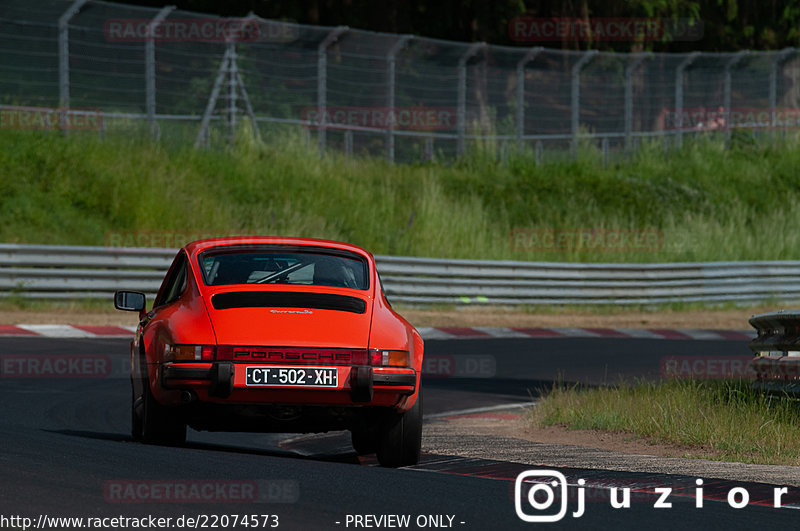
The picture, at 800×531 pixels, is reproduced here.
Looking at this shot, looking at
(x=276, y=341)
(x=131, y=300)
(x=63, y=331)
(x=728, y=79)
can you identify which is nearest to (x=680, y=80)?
(x=728, y=79)

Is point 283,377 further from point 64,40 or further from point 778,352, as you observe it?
point 64,40

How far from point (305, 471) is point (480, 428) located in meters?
3.82

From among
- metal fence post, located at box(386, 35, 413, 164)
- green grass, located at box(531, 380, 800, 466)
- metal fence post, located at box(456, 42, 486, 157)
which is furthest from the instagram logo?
metal fence post, located at box(456, 42, 486, 157)

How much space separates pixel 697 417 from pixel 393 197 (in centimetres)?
1939

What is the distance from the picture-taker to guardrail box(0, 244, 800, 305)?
20.7 m

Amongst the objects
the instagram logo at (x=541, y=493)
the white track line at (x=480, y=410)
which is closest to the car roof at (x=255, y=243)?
the instagram logo at (x=541, y=493)

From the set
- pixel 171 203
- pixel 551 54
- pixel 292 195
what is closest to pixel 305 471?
pixel 171 203

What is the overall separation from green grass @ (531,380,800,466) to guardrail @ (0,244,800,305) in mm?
10473

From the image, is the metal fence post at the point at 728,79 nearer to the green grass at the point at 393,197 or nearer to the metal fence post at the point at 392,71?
the green grass at the point at 393,197

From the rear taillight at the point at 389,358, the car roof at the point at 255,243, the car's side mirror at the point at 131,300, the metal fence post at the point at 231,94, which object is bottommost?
the rear taillight at the point at 389,358

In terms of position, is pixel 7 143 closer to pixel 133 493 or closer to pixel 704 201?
pixel 704 201

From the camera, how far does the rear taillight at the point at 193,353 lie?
7781mm

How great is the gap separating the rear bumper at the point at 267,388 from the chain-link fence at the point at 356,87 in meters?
18.1

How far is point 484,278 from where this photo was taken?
2488cm
